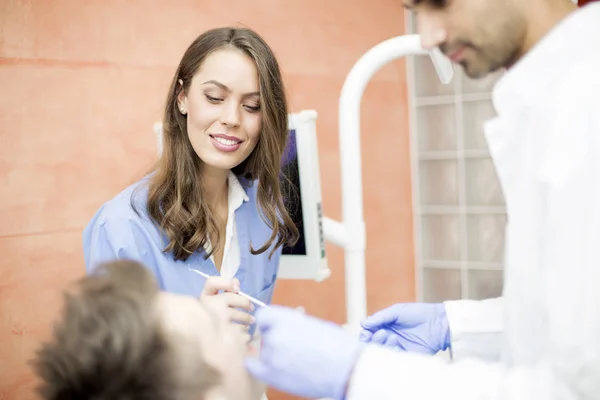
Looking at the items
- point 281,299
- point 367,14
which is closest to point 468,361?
point 281,299

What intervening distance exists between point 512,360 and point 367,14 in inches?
100

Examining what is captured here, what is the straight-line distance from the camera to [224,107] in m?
1.60

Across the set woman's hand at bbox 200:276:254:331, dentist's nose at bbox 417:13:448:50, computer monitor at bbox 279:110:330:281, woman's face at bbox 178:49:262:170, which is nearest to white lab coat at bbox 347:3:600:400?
dentist's nose at bbox 417:13:448:50

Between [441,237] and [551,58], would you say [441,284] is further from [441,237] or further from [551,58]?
[551,58]

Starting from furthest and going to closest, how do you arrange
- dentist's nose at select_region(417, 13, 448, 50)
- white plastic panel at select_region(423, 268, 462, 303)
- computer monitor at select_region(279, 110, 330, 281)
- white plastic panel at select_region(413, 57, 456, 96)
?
white plastic panel at select_region(423, 268, 462, 303) → white plastic panel at select_region(413, 57, 456, 96) → computer monitor at select_region(279, 110, 330, 281) → dentist's nose at select_region(417, 13, 448, 50)

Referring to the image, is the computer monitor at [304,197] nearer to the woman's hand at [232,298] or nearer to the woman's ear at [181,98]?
the woman's ear at [181,98]

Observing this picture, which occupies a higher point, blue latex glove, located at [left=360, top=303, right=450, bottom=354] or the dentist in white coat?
the dentist in white coat

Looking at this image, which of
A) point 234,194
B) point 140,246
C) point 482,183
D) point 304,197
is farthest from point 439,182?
point 140,246

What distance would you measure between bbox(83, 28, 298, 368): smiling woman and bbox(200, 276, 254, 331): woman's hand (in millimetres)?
263

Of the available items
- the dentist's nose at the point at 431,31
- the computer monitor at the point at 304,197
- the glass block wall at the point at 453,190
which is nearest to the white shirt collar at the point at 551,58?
the dentist's nose at the point at 431,31

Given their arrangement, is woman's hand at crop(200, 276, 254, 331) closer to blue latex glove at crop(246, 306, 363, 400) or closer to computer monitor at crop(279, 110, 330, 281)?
blue latex glove at crop(246, 306, 363, 400)

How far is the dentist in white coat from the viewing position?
0.80 m

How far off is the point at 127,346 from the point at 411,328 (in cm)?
83

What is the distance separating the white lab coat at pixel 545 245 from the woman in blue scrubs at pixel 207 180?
2.51 feet
